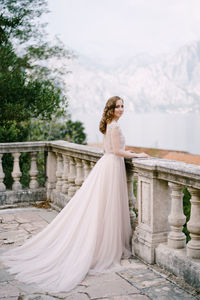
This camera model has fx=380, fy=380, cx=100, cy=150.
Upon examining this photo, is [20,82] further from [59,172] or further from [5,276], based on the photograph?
[5,276]

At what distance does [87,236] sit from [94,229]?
10cm

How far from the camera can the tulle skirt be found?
142 inches

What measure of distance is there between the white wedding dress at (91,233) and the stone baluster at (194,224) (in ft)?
2.76

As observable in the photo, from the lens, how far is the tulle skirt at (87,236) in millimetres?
3617

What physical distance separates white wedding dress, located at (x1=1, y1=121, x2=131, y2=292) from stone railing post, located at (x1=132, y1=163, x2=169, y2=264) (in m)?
0.25

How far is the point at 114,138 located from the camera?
3936 mm

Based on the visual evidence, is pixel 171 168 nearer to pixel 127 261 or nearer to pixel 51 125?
pixel 127 261

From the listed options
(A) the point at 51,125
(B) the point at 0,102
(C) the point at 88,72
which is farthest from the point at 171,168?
(C) the point at 88,72

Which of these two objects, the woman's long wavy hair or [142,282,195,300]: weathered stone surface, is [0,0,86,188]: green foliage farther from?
[142,282,195,300]: weathered stone surface

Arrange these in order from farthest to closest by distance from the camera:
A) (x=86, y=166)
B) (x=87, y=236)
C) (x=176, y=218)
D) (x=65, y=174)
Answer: (x=65, y=174) → (x=86, y=166) → (x=87, y=236) → (x=176, y=218)

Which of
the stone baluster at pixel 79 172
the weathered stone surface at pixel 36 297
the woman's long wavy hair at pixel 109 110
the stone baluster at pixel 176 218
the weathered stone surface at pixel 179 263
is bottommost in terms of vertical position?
the weathered stone surface at pixel 36 297

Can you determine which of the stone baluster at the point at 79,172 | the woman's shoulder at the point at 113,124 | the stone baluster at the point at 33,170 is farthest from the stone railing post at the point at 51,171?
the woman's shoulder at the point at 113,124

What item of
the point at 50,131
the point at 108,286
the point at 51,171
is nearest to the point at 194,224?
the point at 108,286

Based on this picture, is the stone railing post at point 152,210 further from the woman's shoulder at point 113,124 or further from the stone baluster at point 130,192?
the woman's shoulder at point 113,124
